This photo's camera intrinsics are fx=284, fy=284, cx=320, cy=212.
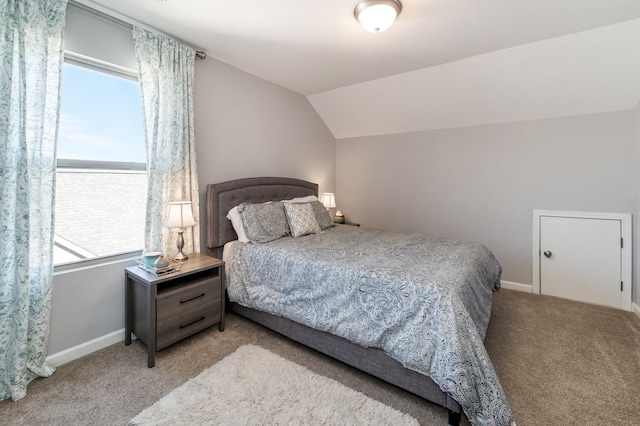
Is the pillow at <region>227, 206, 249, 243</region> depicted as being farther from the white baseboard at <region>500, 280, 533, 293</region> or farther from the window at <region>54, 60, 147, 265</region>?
the white baseboard at <region>500, 280, 533, 293</region>

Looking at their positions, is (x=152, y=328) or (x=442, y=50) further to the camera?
(x=442, y=50)

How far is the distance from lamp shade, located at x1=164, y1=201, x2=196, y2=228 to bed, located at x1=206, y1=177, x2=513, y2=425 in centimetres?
43

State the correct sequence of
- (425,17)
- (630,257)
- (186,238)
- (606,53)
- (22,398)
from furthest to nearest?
(630,257) → (186,238) → (606,53) → (425,17) → (22,398)

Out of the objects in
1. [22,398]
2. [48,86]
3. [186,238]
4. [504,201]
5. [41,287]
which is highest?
[48,86]

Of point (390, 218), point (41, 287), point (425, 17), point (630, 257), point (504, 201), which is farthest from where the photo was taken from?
point (390, 218)

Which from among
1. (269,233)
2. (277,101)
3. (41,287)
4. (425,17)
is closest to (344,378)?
(269,233)

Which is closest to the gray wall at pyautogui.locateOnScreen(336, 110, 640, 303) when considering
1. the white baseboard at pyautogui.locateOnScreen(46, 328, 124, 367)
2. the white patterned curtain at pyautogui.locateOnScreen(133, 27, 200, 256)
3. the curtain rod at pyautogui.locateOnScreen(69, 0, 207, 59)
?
the white patterned curtain at pyautogui.locateOnScreen(133, 27, 200, 256)

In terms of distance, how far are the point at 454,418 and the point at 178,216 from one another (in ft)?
7.62

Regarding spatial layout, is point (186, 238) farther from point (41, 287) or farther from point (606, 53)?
point (606, 53)

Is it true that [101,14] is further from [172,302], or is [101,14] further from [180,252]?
[172,302]

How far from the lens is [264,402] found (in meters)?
1.66

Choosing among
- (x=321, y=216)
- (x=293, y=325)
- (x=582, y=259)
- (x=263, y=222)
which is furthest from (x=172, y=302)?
(x=582, y=259)

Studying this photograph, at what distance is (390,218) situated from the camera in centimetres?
440

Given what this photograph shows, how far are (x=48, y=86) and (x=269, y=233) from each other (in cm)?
188
